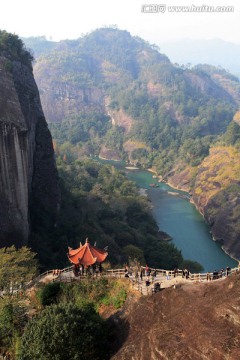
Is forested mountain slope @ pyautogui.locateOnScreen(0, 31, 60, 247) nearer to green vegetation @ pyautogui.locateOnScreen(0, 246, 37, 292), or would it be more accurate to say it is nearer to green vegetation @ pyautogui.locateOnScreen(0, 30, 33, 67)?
green vegetation @ pyautogui.locateOnScreen(0, 30, 33, 67)

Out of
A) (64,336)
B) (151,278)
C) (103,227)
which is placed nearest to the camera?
(64,336)

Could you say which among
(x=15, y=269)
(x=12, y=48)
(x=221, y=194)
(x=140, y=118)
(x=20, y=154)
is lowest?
(x=140, y=118)

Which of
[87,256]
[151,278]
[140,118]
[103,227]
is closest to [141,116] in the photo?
[140,118]

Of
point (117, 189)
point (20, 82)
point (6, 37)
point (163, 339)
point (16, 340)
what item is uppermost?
point (6, 37)

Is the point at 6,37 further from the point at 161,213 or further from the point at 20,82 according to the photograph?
the point at 161,213

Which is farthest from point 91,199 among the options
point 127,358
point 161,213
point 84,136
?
point 84,136

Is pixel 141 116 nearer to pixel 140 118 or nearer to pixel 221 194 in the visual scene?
pixel 140 118

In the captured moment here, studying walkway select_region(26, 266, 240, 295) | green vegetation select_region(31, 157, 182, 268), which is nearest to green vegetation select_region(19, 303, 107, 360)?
walkway select_region(26, 266, 240, 295)

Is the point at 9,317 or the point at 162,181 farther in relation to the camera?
the point at 162,181
